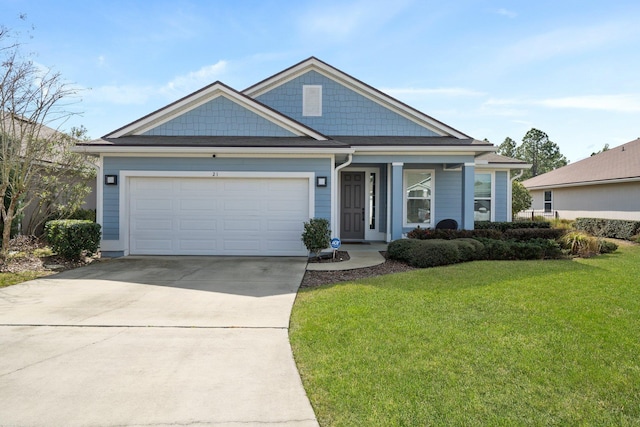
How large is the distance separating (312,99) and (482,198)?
25.8 ft

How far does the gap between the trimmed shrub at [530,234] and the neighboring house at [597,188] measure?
6.71m

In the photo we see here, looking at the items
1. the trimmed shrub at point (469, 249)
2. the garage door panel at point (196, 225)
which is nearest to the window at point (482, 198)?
the trimmed shrub at point (469, 249)

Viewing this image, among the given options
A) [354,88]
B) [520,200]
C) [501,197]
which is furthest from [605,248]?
[354,88]

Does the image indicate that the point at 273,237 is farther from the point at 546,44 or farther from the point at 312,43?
the point at 546,44

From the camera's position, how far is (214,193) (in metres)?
11.0

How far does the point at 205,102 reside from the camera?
11.2 metres

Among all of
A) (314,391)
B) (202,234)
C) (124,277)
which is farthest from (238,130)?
(314,391)

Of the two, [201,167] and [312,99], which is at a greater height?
[312,99]

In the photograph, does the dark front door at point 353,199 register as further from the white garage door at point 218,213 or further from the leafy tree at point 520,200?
the leafy tree at point 520,200

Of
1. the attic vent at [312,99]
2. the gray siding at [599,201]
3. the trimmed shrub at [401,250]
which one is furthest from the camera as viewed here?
the gray siding at [599,201]

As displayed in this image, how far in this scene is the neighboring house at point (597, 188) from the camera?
17312 millimetres

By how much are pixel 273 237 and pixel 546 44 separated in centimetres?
1009

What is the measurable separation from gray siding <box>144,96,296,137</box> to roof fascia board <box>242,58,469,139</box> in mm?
2487

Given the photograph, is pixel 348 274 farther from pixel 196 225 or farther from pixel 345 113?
pixel 345 113
